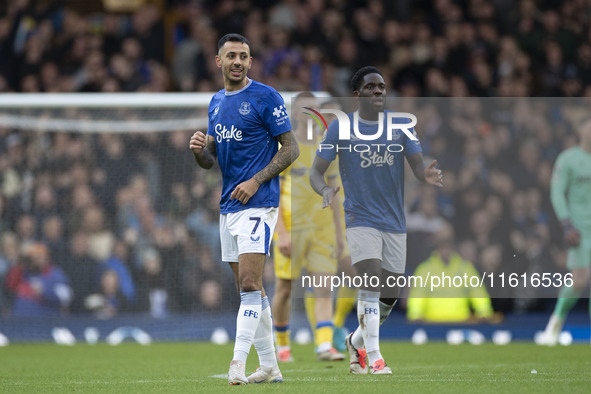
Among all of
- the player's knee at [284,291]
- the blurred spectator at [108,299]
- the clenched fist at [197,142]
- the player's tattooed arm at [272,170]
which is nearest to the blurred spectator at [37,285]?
the blurred spectator at [108,299]

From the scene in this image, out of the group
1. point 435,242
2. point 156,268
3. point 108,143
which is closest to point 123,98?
point 108,143

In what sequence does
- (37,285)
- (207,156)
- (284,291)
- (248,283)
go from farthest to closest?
1. (37,285)
2. (284,291)
3. (207,156)
4. (248,283)

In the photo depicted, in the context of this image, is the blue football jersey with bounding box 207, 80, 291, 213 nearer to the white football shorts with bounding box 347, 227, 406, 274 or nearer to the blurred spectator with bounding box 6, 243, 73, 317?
the white football shorts with bounding box 347, 227, 406, 274

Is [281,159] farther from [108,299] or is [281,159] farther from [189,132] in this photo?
[189,132]

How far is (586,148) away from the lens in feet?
39.2

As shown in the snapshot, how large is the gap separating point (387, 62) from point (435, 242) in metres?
6.55

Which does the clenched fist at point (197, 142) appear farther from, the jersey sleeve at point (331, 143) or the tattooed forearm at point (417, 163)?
the tattooed forearm at point (417, 163)

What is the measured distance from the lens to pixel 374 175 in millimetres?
8039

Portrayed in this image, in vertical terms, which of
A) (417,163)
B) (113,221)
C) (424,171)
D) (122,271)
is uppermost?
(113,221)

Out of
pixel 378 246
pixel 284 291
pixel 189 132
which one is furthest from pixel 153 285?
pixel 378 246

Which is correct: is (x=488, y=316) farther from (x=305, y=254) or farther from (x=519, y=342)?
(x=305, y=254)

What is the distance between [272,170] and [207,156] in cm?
54

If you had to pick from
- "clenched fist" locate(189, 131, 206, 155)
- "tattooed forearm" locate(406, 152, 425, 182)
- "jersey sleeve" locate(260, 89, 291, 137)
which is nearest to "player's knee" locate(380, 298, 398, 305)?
"tattooed forearm" locate(406, 152, 425, 182)

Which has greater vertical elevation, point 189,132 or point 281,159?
point 189,132
